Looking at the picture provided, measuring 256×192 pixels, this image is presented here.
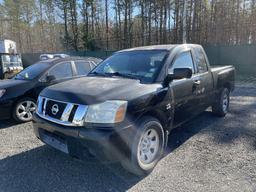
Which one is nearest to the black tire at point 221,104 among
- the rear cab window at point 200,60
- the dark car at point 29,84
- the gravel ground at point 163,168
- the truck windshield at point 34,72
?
the gravel ground at point 163,168

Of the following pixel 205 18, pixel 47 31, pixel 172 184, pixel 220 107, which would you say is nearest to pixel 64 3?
pixel 47 31

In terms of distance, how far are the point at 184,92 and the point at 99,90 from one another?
1.58m

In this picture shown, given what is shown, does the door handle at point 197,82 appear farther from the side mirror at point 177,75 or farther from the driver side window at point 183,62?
the side mirror at point 177,75

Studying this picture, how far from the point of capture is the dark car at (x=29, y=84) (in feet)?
18.0

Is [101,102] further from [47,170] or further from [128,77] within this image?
[47,170]

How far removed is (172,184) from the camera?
120 inches

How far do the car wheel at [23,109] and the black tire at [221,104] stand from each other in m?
4.42

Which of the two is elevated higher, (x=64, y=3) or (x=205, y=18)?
(x=64, y=3)

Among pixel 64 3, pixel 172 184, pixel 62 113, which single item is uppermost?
pixel 64 3

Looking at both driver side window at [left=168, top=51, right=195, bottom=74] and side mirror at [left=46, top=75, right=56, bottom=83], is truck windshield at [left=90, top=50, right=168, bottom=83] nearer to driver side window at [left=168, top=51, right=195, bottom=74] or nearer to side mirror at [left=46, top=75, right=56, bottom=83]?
driver side window at [left=168, top=51, right=195, bottom=74]

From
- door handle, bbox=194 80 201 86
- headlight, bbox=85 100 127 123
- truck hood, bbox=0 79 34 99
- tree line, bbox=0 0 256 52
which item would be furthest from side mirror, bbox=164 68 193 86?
tree line, bbox=0 0 256 52

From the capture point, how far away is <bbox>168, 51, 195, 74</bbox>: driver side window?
3.89 m

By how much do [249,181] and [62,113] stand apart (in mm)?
2562

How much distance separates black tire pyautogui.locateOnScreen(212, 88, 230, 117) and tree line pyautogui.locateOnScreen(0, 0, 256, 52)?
14777mm
